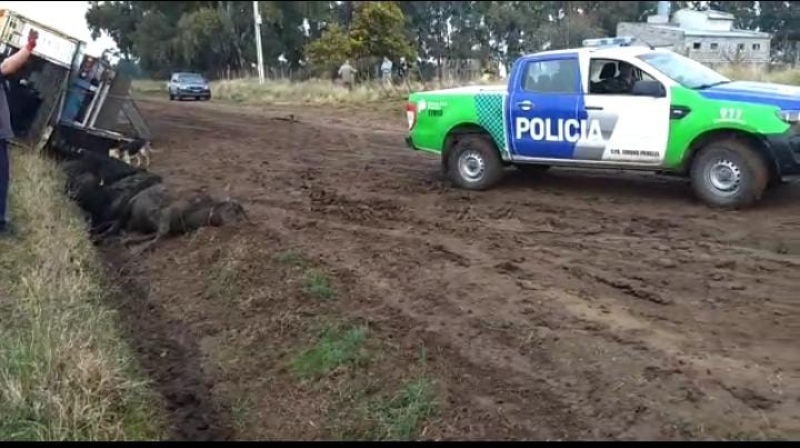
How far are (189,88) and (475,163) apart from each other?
3092 cm

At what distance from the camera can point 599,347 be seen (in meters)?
5.04

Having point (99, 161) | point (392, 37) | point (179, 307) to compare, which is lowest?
point (179, 307)

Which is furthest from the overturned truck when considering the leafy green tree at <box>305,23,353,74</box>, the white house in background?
the leafy green tree at <box>305,23,353,74</box>

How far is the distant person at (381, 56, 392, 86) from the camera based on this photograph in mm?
28359

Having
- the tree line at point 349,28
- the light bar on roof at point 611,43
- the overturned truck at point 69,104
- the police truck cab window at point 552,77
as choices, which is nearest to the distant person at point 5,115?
the overturned truck at point 69,104

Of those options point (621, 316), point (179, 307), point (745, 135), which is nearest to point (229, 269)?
point (179, 307)

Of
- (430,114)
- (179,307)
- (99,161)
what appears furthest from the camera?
(99,161)

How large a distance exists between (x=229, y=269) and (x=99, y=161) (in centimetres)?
523

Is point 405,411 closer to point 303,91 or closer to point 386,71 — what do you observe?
point 386,71

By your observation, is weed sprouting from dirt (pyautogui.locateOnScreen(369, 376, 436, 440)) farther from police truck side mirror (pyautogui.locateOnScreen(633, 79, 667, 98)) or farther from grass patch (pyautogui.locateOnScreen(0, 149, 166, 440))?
police truck side mirror (pyautogui.locateOnScreen(633, 79, 667, 98))

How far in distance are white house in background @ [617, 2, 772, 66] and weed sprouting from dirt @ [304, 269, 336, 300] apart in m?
14.1

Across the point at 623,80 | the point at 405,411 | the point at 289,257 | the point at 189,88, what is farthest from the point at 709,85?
the point at 189,88

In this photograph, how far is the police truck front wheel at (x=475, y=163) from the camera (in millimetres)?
10211
